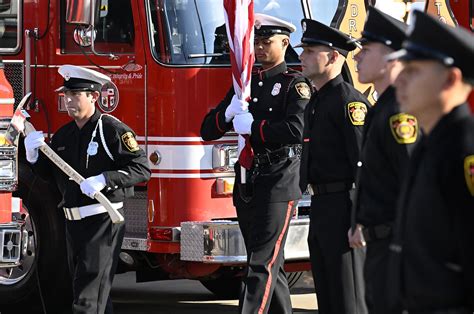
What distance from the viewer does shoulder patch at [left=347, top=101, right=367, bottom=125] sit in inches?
251

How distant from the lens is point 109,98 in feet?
28.7

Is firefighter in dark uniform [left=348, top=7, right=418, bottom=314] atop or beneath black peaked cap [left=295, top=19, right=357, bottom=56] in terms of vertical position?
beneath

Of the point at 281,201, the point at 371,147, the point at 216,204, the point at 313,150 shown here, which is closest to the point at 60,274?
the point at 216,204

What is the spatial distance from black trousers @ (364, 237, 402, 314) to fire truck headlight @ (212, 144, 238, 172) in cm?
325

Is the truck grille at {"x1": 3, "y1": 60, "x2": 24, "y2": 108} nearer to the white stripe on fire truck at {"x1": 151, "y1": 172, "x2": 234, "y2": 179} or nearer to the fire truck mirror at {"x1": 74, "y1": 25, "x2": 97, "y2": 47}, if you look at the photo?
the fire truck mirror at {"x1": 74, "y1": 25, "x2": 97, "y2": 47}

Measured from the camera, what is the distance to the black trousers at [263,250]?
7.35 meters

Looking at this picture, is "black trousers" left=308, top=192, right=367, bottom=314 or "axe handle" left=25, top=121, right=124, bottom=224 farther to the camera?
"axe handle" left=25, top=121, right=124, bottom=224

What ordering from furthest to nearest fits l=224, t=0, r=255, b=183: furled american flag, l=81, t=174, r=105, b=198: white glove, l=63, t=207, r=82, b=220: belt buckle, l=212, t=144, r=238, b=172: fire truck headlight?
1. l=212, t=144, r=238, b=172: fire truck headlight
2. l=224, t=0, r=255, b=183: furled american flag
3. l=63, t=207, r=82, b=220: belt buckle
4. l=81, t=174, r=105, b=198: white glove

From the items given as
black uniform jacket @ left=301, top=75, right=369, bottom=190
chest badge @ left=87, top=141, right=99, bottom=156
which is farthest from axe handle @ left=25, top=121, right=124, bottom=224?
black uniform jacket @ left=301, top=75, right=369, bottom=190

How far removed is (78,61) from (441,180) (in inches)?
218

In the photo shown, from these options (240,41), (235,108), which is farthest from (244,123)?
(240,41)

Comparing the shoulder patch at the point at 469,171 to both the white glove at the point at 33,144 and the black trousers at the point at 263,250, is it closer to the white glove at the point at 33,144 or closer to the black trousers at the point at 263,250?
the black trousers at the point at 263,250

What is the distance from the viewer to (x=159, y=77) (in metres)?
8.46

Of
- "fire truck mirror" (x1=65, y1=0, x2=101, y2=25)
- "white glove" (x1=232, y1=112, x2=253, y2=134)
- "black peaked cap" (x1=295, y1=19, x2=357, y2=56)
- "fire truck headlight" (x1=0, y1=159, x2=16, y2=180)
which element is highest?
"fire truck mirror" (x1=65, y1=0, x2=101, y2=25)
